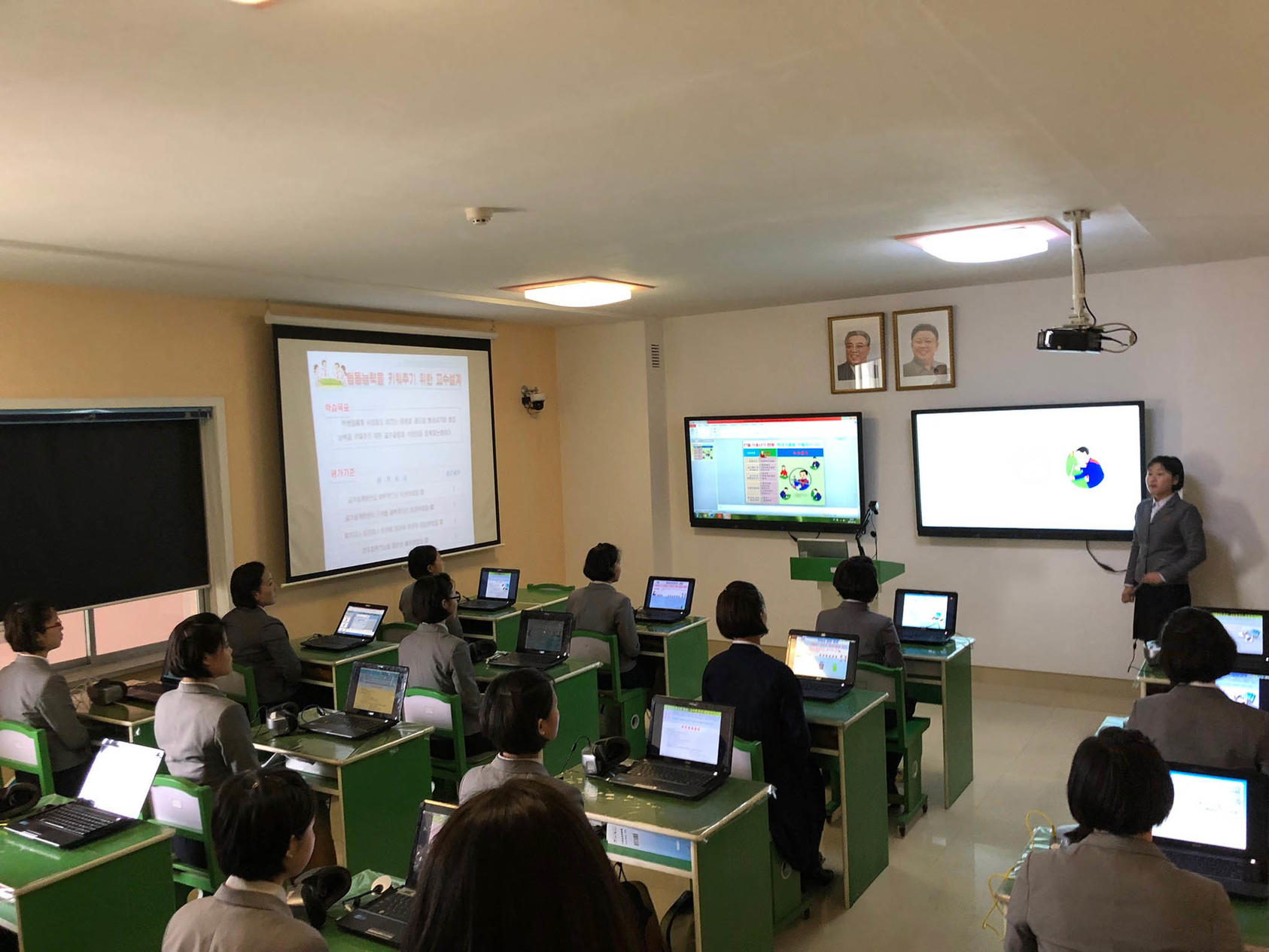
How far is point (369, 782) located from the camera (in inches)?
157

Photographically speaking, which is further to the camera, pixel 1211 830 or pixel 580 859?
pixel 1211 830

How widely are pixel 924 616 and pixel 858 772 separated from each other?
1539mm

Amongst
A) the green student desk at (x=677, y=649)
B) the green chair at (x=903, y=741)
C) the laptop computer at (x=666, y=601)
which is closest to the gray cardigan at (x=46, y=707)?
the green student desk at (x=677, y=649)

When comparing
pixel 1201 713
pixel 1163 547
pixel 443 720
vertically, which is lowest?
pixel 443 720

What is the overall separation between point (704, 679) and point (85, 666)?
12.7ft

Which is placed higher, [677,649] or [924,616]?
[924,616]

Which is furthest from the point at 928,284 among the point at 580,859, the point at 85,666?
the point at 580,859

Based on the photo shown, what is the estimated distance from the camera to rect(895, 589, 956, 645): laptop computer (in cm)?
530

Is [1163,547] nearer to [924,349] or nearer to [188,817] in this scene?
[924,349]

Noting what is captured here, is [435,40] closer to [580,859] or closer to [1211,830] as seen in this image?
[580,859]

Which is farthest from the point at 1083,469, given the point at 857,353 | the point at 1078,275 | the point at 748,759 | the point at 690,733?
the point at 690,733

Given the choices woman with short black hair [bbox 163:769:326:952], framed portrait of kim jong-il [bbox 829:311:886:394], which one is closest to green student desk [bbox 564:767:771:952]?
woman with short black hair [bbox 163:769:326:952]

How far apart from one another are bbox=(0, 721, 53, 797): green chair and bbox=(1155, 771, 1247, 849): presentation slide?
162 inches

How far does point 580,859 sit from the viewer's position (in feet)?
3.10
